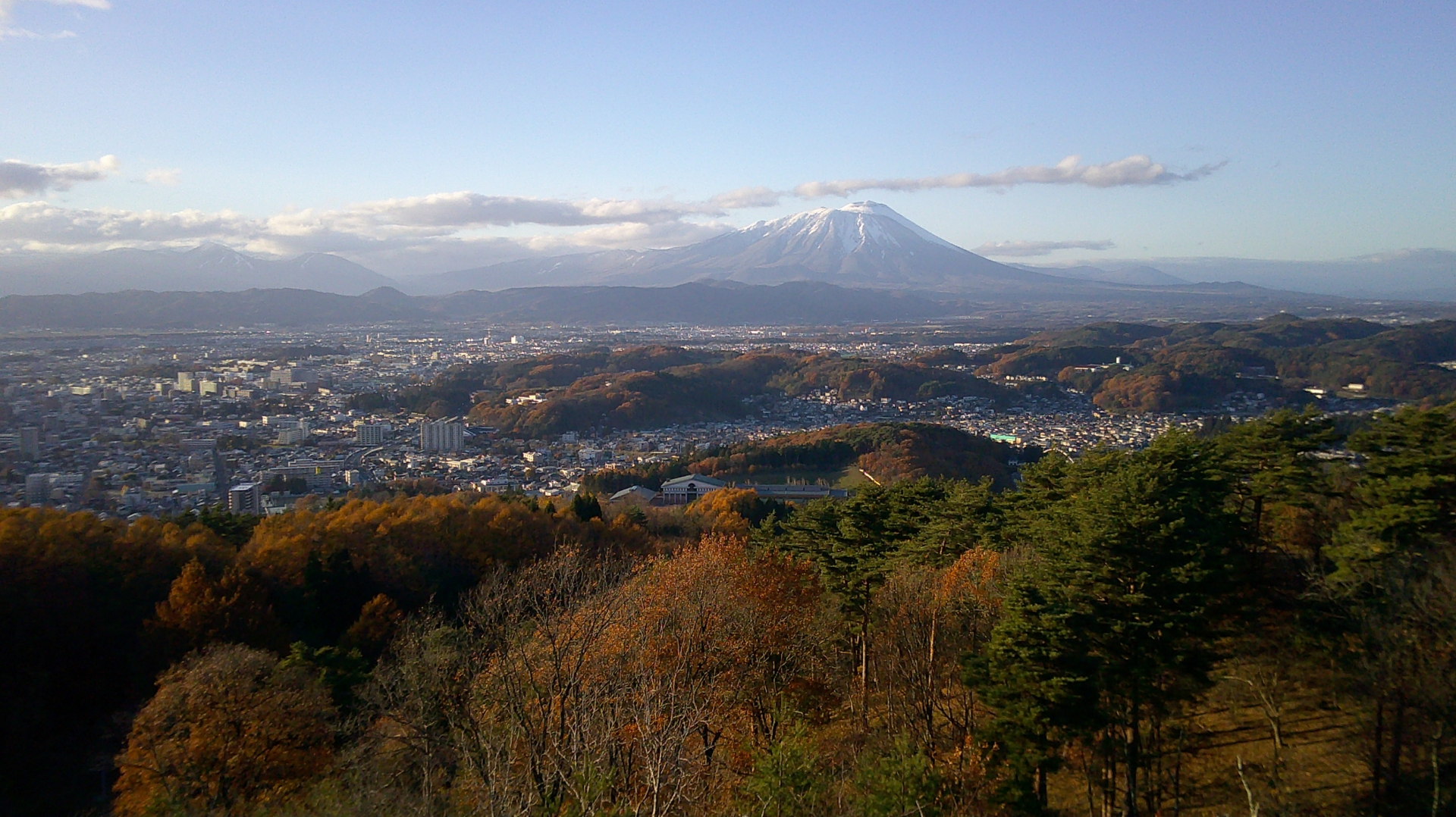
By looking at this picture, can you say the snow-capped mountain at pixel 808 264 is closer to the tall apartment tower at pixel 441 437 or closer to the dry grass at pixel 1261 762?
the tall apartment tower at pixel 441 437

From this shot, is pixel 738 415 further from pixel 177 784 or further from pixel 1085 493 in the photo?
pixel 177 784

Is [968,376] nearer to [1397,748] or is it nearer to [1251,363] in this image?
[1251,363]

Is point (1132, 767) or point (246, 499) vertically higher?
point (1132, 767)

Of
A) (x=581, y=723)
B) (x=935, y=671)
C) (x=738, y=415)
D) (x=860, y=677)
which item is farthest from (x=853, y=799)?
(x=738, y=415)

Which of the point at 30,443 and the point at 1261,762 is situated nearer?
the point at 1261,762

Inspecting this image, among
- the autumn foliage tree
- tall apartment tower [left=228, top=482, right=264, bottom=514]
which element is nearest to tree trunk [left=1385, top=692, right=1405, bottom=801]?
the autumn foliage tree

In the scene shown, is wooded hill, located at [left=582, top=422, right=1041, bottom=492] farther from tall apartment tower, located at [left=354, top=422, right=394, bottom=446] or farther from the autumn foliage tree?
the autumn foliage tree

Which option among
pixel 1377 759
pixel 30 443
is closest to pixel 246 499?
pixel 30 443

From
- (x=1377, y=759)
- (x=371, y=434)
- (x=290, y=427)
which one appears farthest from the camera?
(x=371, y=434)
